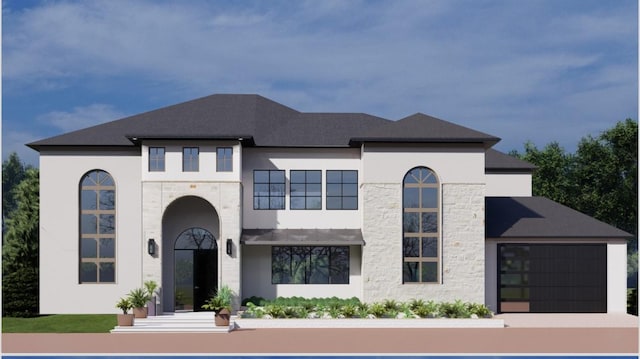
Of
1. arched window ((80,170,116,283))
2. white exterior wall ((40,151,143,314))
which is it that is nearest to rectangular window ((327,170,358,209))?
white exterior wall ((40,151,143,314))

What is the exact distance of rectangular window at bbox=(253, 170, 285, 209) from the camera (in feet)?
98.9

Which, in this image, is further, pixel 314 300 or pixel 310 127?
pixel 310 127

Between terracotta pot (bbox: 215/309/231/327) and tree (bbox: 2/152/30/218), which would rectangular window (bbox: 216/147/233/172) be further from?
tree (bbox: 2/152/30/218)

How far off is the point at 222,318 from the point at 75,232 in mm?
8516

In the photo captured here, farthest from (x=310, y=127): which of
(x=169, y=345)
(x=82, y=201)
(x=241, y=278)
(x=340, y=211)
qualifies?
(x=169, y=345)

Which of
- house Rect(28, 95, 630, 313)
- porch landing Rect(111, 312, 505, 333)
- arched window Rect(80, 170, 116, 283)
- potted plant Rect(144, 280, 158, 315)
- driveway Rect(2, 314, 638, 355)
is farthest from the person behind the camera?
arched window Rect(80, 170, 116, 283)

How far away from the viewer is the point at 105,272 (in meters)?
29.6

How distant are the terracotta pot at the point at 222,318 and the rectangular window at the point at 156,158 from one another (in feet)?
21.9

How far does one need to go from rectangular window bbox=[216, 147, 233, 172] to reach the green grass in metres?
7.15

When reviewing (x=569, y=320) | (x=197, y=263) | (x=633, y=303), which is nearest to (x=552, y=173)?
(x=633, y=303)

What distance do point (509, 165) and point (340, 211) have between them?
41.5 feet

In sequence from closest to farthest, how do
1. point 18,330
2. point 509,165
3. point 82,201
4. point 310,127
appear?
1. point 18,330
2. point 82,201
3. point 310,127
4. point 509,165

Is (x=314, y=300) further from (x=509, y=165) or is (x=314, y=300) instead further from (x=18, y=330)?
(x=509, y=165)

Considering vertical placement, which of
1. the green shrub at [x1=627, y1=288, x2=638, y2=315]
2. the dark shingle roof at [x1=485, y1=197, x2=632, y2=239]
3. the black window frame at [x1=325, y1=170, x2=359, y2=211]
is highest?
the black window frame at [x1=325, y1=170, x2=359, y2=211]
